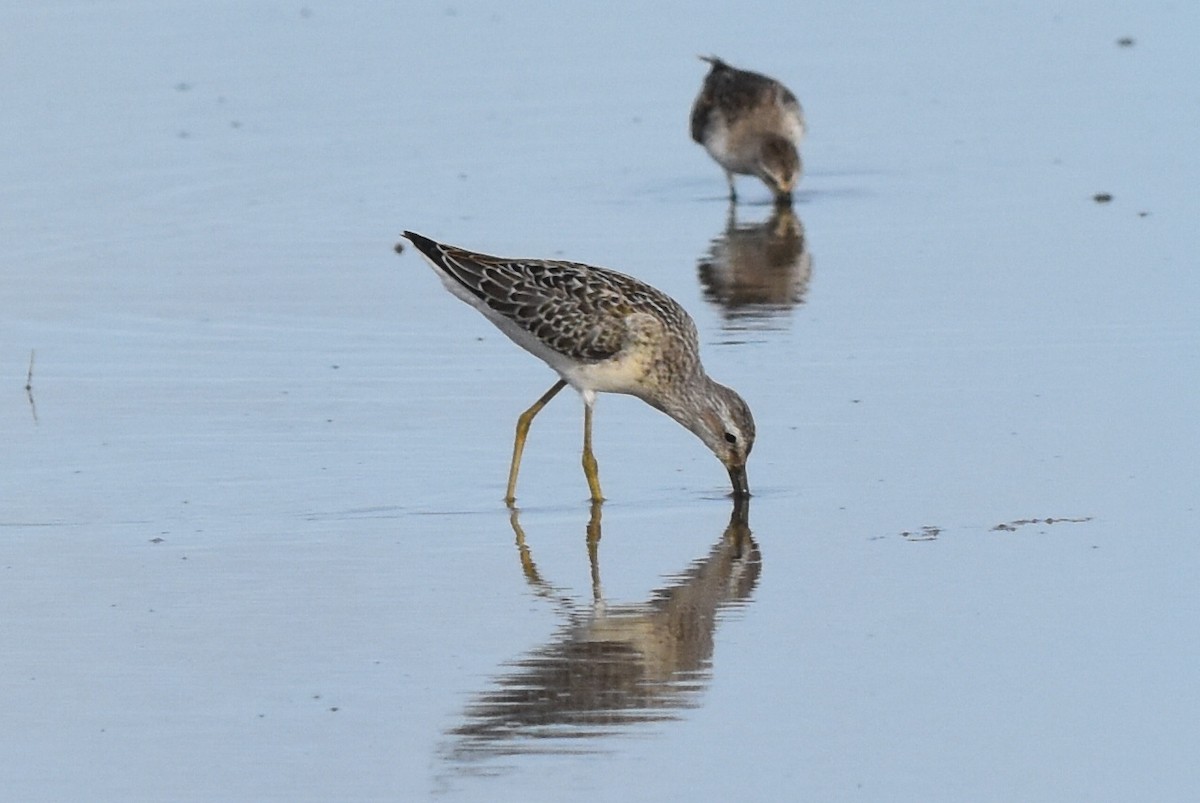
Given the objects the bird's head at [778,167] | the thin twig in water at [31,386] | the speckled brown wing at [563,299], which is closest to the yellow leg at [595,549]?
the speckled brown wing at [563,299]

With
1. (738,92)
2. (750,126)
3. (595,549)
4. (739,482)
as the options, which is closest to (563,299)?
(739,482)

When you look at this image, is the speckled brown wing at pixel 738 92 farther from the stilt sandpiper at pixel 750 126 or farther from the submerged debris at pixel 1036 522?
the submerged debris at pixel 1036 522

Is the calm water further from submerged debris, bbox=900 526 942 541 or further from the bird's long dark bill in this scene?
the bird's long dark bill

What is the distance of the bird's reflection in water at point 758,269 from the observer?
12.9 meters

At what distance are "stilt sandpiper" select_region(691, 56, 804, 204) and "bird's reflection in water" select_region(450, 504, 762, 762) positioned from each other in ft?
23.9

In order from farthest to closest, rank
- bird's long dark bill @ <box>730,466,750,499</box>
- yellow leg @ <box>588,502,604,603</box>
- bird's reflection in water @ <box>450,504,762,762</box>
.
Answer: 1. bird's long dark bill @ <box>730,466,750,499</box>
2. yellow leg @ <box>588,502,604,603</box>
3. bird's reflection in water @ <box>450,504,762,762</box>

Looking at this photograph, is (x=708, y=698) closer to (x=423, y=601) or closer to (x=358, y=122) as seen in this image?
(x=423, y=601)

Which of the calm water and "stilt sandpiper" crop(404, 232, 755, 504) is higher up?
"stilt sandpiper" crop(404, 232, 755, 504)

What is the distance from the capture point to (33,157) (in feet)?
55.1

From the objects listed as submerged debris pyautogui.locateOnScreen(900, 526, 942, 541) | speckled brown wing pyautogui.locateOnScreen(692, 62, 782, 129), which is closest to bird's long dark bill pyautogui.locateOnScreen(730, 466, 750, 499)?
submerged debris pyautogui.locateOnScreen(900, 526, 942, 541)

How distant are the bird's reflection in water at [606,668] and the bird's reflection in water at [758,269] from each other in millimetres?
4033

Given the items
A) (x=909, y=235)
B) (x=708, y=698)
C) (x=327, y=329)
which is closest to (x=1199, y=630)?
(x=708, y=698)

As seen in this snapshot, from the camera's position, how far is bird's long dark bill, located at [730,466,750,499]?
9531 mm

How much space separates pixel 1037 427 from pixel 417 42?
1204 cm
